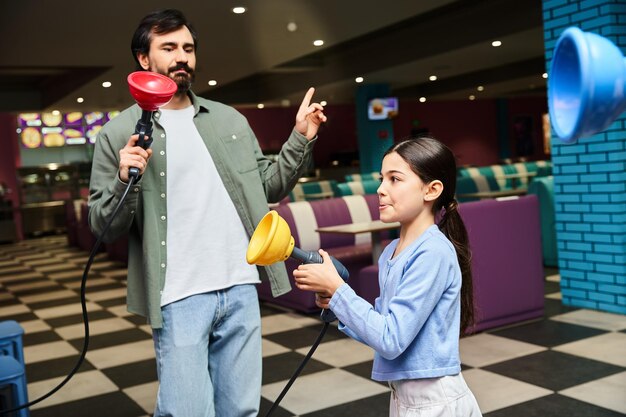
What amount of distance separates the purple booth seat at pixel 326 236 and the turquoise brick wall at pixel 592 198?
1.48 m

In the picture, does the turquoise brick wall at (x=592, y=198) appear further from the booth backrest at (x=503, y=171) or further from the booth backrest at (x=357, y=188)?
the booth backrest at (x=503, y=171)

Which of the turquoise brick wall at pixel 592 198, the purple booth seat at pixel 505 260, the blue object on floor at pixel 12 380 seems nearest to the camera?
the blue object on floor at pixel 12 380

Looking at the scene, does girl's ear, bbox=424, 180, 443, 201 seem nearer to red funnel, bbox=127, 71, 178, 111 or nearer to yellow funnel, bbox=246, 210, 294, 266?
yellow funnel, bbox=246, 210, 294, 266

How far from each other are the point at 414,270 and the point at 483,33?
30.0ft

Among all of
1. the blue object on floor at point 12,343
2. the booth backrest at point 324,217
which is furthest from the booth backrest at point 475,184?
the blue object on floor at point 12,343

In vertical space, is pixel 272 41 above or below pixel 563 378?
above

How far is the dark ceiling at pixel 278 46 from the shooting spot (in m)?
7.69

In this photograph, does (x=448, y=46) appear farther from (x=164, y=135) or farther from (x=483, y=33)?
(x=164, y=135)

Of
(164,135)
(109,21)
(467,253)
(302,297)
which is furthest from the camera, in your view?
(109,21)

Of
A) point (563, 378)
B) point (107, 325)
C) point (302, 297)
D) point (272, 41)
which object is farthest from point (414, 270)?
point (272, 41)

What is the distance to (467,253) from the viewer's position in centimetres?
166

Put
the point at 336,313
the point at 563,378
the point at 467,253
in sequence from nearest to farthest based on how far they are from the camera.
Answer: the point at 336,313 < the point at 467,253 < the point at 563,378

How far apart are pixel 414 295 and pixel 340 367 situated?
8.39 feet

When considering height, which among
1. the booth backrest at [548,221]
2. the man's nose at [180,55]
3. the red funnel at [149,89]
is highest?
the man's nose at [180,55]
